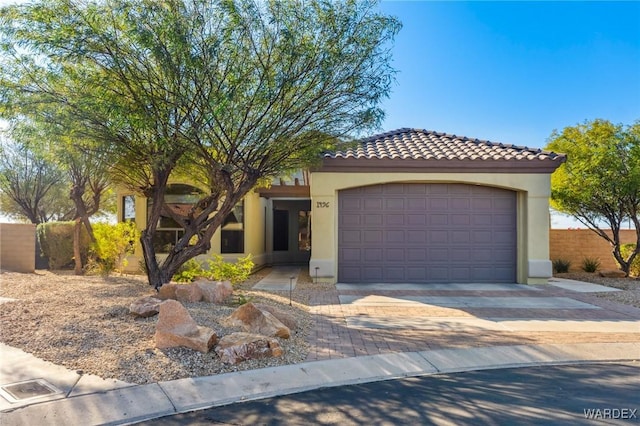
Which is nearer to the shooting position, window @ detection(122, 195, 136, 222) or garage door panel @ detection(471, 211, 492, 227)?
garage door panel @ detection(471, 211, 492, 227)

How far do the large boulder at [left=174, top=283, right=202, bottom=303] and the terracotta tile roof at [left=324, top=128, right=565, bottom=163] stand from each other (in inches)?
198

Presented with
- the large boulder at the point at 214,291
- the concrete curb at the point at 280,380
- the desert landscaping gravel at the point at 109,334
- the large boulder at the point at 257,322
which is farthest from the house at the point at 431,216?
the concrete curb at the point at 280,380

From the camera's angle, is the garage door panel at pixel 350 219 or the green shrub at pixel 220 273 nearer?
the green shrub at pixel 220 273

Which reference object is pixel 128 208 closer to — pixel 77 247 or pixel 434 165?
pixel 77 247

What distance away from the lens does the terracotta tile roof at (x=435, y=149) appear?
38.8 ft

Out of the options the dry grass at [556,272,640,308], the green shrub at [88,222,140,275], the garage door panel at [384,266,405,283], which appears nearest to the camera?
the dry grass at [556,272,640,308]

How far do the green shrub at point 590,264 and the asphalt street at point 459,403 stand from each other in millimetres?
11599

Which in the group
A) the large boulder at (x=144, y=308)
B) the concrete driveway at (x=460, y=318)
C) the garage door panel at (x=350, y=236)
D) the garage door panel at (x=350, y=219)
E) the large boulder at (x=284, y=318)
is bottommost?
the concrete driveway at (x=460, y=318)

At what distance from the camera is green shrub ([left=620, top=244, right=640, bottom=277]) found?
1358cm

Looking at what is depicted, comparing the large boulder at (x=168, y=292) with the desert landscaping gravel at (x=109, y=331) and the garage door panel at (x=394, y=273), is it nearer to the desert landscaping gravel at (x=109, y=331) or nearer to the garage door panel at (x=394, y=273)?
the desert landscaping gravel at (x=109, y=331)

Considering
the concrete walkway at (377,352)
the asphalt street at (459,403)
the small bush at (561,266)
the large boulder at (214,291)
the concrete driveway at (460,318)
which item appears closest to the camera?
the asphalt street at (459,403)

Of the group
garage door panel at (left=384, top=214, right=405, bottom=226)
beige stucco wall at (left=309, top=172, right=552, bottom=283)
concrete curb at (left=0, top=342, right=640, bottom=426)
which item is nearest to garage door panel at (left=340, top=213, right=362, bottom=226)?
beige stucco wall at (left=309, top=172, right=552, bottom=283)

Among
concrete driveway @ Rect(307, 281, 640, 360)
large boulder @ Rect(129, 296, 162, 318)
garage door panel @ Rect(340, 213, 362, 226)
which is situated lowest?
concrete driveway @ Rect(307, 281, 640, 360)

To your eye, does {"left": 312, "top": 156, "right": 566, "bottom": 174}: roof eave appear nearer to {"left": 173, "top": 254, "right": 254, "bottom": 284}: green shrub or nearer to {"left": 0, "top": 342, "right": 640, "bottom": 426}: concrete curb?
{"left": 173, "top": 254, "right": 254, "bottom": 284}: green shrub
